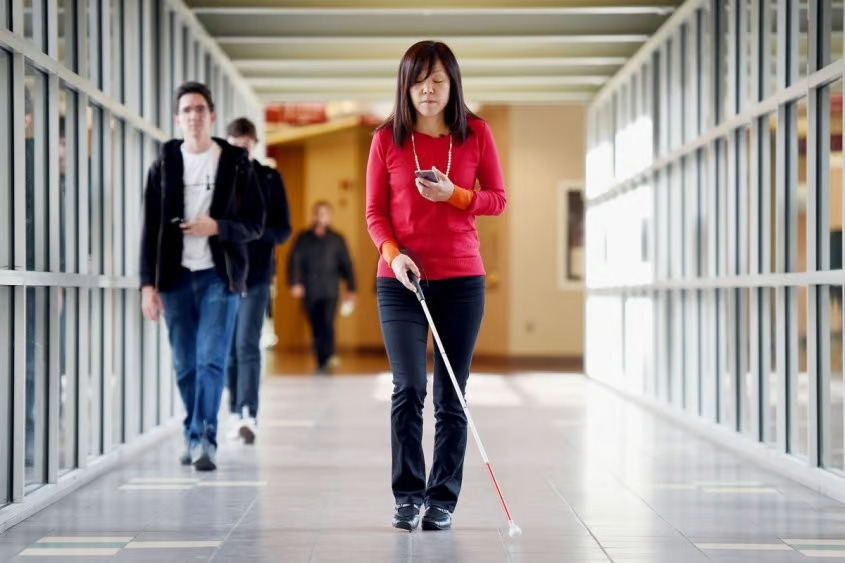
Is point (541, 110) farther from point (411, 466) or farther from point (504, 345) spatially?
point (411, 466)

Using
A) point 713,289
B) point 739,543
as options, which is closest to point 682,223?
point 713,289

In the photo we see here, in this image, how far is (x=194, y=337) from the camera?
595cm

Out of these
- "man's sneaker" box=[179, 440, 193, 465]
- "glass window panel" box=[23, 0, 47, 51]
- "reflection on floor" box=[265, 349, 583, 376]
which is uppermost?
"glass window panel" box=[23, 0, 47, 51]

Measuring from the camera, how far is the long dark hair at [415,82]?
4.26 meters

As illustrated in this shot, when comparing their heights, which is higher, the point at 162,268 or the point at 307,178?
the point at 307,178

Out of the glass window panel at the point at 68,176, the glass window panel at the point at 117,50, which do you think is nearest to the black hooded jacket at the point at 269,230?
the glass window panel at the point at 117,50

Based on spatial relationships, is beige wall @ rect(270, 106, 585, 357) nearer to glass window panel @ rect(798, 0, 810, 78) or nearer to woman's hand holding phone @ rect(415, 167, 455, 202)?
glass window panel @ rect(798, 0, 810, 78)

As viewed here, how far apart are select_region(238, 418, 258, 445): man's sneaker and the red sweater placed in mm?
2879

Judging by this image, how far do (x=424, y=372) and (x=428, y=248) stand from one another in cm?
41

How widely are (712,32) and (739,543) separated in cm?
403

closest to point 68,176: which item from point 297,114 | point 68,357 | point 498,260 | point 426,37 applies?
point 68,357

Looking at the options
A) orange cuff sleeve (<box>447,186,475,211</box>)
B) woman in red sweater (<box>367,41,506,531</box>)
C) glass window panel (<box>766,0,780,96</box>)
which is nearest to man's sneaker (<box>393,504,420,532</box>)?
woman in red sweater (<box>367,41,506,531</box>)

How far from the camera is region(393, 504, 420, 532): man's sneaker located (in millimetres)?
4379

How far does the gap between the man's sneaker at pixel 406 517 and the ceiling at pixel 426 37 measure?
457cm
